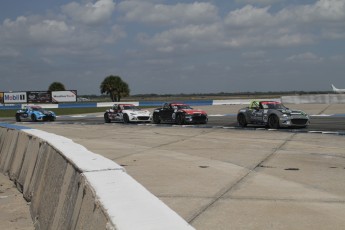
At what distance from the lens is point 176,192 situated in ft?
22.3

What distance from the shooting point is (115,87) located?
318 feet

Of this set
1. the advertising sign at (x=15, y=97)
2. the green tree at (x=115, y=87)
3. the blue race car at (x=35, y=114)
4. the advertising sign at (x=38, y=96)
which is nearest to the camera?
the blue race car at (x=35, y=114)

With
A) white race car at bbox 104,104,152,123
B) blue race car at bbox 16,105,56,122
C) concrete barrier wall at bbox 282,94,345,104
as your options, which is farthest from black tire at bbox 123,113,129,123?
concrete barrier wall at bbox 282,94,345,104

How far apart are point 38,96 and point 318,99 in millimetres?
48070

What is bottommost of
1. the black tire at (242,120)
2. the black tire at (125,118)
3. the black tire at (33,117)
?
the black tire at (33,117)

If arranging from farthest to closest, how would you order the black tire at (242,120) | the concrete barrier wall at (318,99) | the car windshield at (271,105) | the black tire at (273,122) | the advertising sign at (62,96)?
the advertising sign at (62,96) < the concrete barrier wall at (318,99) < the black tire at (242,120) < the car windshield at (271,105) < the black tire at (273,122)

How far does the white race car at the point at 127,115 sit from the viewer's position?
27.3 metres

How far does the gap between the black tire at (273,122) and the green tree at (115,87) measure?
78.3 meters

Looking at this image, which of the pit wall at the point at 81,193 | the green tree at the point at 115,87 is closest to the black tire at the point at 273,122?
the pit wall at the point at 81,193

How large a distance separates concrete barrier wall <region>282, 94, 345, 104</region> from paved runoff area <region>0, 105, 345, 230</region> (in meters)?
33.3

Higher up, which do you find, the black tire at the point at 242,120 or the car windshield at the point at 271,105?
the car windshield at the point at 271,105

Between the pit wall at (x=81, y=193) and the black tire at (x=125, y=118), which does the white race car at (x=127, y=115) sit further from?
the pit wall at (x=81, y=193)

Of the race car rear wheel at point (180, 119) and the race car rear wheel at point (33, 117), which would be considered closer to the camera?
the race car rear wheel at point (180, 119)

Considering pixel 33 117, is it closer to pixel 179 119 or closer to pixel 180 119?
pixel 179 119
